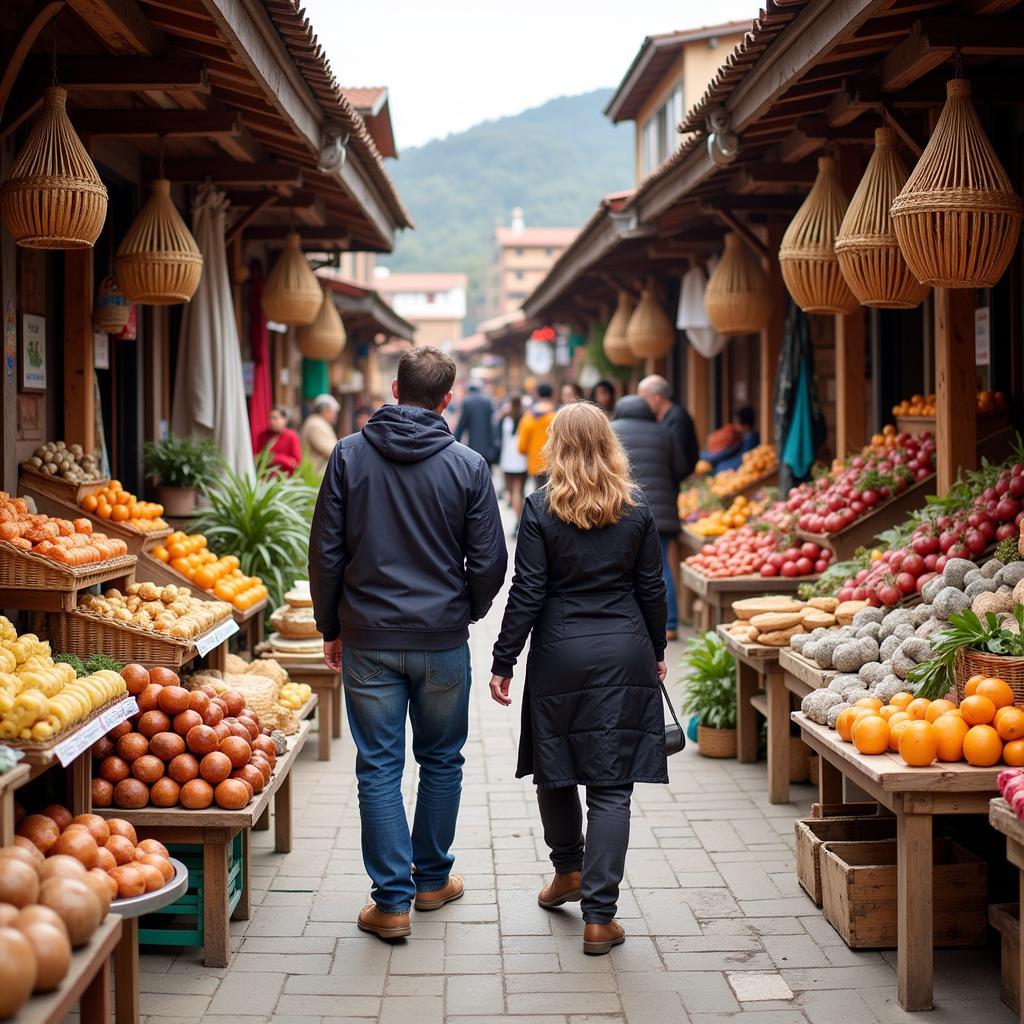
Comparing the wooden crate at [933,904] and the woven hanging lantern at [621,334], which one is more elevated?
the woven hanging lantern at [621,334]

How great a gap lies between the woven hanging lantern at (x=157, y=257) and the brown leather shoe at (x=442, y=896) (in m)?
3.56

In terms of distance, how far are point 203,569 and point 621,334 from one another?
9.57 meters

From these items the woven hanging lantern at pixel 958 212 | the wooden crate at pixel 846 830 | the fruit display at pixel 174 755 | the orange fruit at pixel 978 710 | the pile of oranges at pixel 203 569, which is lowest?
the wooden crate at pixel 846 830

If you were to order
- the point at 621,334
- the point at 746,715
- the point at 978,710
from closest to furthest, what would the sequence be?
the point at 978,710, the point at 746,715, the point at 621,334

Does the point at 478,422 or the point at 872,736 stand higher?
the point at 478,422

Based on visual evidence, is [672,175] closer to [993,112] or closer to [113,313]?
[993,112]

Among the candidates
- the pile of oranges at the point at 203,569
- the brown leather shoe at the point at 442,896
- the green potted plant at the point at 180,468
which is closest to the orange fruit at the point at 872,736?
the brown leather shoe at the point at 442,896

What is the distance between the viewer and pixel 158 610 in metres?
5.96

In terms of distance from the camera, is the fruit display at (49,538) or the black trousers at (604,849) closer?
the black trousers at (604,849)

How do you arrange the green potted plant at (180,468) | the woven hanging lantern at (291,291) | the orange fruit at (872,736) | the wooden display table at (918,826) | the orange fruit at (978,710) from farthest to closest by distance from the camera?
the woven hanging lantern at (291,291), the green potted plant at (180,468), the orange fruit at (872,736), the orange fruit at (978,710), the wooden display table at (918,826)

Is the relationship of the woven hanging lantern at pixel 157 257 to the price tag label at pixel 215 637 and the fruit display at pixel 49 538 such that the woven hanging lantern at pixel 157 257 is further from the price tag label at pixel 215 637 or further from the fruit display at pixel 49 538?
the price tag label at pixel 215 637

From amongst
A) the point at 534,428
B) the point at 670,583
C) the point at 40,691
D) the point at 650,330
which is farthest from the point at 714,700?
the point at 534,428

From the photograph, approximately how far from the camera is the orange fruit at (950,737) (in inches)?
168

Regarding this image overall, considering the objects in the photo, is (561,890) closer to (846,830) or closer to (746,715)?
(846,830)
